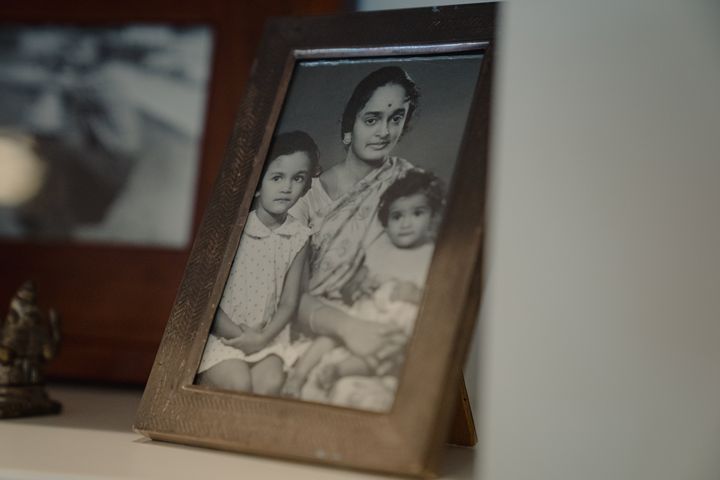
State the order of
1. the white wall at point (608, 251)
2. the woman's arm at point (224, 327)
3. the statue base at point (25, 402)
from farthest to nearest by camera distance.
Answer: the statue base at point (25, 402) < the woman's arm at point (224, 327) < the white wall at point (608, 251)

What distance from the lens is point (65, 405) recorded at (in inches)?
37.0

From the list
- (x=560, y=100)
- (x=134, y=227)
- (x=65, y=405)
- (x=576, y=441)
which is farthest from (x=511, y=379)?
(x=134, y=227)

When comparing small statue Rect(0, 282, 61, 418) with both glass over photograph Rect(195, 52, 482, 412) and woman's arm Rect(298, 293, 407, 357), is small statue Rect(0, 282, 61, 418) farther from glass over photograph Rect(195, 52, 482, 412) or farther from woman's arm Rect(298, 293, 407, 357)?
woman's arm Rect(298, 293, 407, 357)

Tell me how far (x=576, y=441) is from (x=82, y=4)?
102cm

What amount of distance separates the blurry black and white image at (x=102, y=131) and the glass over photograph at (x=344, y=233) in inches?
15.5

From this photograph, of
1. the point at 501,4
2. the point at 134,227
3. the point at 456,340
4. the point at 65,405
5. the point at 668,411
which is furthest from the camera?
the point at 134,227

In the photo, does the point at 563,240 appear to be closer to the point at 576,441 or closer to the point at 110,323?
the point at 576,441

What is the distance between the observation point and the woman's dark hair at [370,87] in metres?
0.75

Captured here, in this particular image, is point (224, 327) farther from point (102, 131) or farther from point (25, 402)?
point (102, 131)

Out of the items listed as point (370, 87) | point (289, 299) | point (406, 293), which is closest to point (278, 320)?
point (289, 299)

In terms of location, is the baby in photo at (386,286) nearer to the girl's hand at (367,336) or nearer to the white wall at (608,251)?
the girl's hand at (367,336)

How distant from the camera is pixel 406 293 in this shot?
0.65 meters

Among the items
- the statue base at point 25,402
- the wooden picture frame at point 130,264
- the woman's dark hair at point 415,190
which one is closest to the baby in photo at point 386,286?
the woman's dark hair at point 415,190

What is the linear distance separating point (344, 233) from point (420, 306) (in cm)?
12
